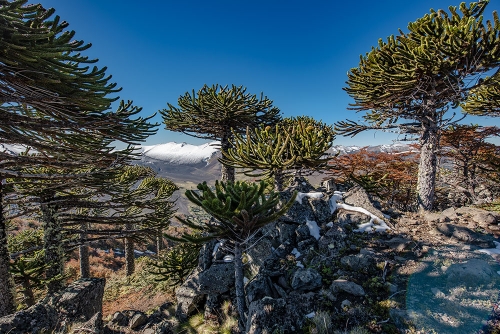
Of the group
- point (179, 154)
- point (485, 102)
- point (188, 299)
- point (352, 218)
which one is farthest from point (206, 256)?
point (179, 154)

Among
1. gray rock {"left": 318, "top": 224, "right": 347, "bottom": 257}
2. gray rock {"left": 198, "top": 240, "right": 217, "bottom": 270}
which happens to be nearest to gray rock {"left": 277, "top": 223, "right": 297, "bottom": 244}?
gray rock {"left": 318, "top": 224, "right": 347, "bottom": 257}

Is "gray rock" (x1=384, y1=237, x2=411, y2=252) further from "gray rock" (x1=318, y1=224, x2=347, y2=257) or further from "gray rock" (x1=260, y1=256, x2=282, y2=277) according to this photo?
"gray rock" (x1=260, y1=256, x2=282, y2=277)

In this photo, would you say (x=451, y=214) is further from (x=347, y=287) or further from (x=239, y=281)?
(x=239, y=281)

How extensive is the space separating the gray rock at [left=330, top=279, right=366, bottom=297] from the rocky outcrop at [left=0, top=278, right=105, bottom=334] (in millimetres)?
4643

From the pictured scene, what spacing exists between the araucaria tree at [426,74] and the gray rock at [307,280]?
6.96m

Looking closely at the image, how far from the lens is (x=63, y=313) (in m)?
4.75

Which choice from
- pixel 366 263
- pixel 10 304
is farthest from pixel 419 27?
pixel 10 304

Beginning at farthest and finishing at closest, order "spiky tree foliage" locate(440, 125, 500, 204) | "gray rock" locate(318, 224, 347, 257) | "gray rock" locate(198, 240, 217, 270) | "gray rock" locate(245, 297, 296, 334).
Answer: "spiky tree foliage" locate(440, 125, 500, 204)
"gray rock" locate(198, 240, 217, 270)
"gray rock" locate(318, 224, 347, 257)
"gray rock" locate(245, 297, 296, 334)

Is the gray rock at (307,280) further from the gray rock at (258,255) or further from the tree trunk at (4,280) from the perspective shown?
the tree trunk at (4,280)

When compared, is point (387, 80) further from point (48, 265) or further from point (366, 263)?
point (48, 265)

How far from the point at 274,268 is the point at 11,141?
654 centimetres

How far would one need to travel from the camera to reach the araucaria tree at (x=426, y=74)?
21.5 ft

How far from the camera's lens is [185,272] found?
8453mm

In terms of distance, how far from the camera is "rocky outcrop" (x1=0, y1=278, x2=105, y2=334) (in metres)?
4.05
